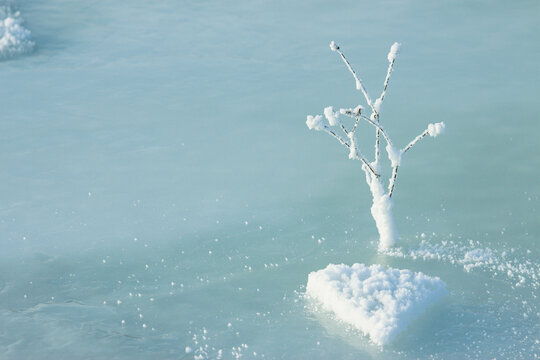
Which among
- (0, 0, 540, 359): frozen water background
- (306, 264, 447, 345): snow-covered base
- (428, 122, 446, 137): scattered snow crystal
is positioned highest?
(428, 122, 446, 137): scattered snow crystal

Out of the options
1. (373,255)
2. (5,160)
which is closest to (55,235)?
(5,160)

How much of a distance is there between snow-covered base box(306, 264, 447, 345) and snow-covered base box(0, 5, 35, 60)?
616 centimetres

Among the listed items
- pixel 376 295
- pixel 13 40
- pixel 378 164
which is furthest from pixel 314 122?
pixel 13 40

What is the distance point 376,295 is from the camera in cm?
395

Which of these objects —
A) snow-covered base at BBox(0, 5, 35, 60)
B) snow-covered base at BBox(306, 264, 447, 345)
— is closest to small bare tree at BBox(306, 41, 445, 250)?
snow-covered base at BBox(306, 264, 447, 345)

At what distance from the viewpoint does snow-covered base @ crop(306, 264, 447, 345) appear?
3.82 m

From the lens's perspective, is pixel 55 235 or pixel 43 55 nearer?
pixel 55 235

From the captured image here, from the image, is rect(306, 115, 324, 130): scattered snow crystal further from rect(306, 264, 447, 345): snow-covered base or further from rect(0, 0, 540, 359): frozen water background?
rect(0, 0, 540, 359): frozen water background

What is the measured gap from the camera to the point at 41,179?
610 centimetres

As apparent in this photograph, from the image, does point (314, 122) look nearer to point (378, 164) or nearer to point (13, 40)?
point (378, 164)

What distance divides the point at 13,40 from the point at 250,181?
4607 mm

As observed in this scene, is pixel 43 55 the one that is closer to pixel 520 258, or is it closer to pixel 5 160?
pixel 5 160

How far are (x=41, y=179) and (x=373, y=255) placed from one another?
2.98 m

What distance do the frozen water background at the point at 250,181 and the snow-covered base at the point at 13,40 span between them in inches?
5.3
